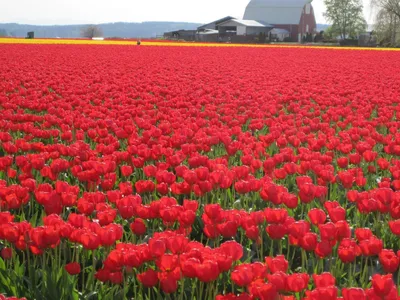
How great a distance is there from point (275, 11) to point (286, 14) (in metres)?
1.81

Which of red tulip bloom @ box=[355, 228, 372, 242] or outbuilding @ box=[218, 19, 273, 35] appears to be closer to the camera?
red tulip bloom @ box=[355, 228, 372, 242]

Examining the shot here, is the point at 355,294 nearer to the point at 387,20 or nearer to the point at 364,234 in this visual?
the point at 364,234

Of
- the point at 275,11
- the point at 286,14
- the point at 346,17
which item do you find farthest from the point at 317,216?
the point at 275,11

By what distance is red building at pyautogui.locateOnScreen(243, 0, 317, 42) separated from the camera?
273ft

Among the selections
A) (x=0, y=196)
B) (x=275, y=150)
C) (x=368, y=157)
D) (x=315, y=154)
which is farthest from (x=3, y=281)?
(x=275, y=150)

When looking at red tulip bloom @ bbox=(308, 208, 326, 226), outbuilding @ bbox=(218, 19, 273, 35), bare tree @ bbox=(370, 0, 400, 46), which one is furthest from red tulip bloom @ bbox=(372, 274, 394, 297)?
outbuilding @ bbox=(218, 19, 273, 35)

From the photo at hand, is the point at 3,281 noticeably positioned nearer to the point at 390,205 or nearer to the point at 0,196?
the point at 0,196

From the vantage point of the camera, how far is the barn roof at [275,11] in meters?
83.9

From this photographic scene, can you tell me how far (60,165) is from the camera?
421cm

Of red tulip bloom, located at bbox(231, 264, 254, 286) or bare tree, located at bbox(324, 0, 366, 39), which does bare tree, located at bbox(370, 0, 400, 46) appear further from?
red tulip bloom, located at bbox(231, 264, 254, 286)

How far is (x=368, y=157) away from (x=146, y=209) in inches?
89.9

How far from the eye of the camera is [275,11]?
85938 mm

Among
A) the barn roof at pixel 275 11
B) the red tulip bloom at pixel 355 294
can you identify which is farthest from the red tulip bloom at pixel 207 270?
the barn roof at pixel 275 11

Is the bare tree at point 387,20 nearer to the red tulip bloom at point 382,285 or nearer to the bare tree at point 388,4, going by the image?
the bare tree at point 388,4
